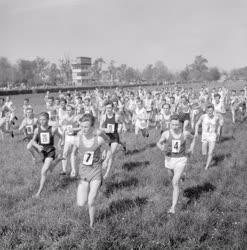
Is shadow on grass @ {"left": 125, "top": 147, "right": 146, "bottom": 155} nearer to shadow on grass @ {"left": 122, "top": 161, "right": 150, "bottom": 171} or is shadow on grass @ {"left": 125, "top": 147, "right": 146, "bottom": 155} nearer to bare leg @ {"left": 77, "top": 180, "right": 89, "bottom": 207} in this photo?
shadow on grass @ {"left": 122, "top": 161, "right": 150, "bottom": 171}

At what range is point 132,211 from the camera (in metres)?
6.12

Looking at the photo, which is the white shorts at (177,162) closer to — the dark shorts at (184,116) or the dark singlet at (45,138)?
the dark singlet at (45,138)

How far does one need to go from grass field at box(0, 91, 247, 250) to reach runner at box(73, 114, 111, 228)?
0.45 metres

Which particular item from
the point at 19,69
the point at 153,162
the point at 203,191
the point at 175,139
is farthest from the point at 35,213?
the point at 19,69

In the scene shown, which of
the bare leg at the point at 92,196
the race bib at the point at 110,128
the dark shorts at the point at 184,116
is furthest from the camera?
the dark shorts at the point at 184,116

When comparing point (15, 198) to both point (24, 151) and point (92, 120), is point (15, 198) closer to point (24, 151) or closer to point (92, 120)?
point (92, 120)

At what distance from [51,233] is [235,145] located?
8529 mm

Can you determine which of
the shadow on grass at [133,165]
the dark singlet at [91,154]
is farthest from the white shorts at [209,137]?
the dark singlet at [91,154]

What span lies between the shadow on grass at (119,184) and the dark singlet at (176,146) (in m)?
1.53

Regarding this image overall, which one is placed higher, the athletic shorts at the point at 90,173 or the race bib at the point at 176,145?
the race bib at the point at 176,145

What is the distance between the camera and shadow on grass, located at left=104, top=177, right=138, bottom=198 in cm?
733

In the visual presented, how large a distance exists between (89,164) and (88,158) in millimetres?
103

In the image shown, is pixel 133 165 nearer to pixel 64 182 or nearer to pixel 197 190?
pixel 64 182

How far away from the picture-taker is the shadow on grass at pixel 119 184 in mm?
7330
